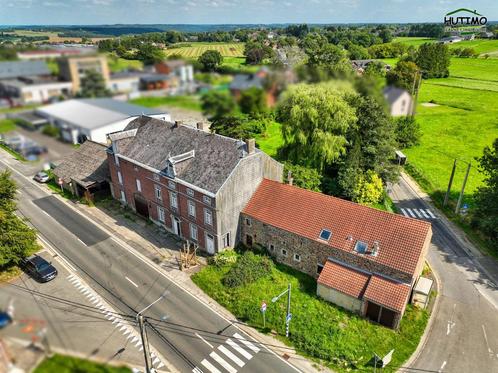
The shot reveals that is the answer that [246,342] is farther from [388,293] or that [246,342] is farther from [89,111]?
[89,111]

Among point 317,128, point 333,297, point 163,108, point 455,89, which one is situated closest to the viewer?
point 163,108

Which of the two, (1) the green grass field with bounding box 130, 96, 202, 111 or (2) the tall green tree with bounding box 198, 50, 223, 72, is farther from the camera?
(2) the tall green tree with bounding box 198, 50, 223, 72

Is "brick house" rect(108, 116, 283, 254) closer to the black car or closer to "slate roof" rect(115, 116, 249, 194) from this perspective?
"slate roof" rect(115, 116, 249, 194)

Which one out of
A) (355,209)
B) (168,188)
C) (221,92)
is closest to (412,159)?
(355,209)

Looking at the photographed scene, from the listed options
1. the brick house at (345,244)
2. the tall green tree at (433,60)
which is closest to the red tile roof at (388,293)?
the brick house at (345,244)

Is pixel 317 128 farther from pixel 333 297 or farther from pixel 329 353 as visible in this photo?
pixel 329 353

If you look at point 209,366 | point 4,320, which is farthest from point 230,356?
point 4,320

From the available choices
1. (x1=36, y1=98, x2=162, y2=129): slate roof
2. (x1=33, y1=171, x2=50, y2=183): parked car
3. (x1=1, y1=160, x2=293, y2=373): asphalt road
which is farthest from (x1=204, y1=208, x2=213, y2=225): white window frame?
(x1=33, y1=171, x2=50, y2=183): parked car
